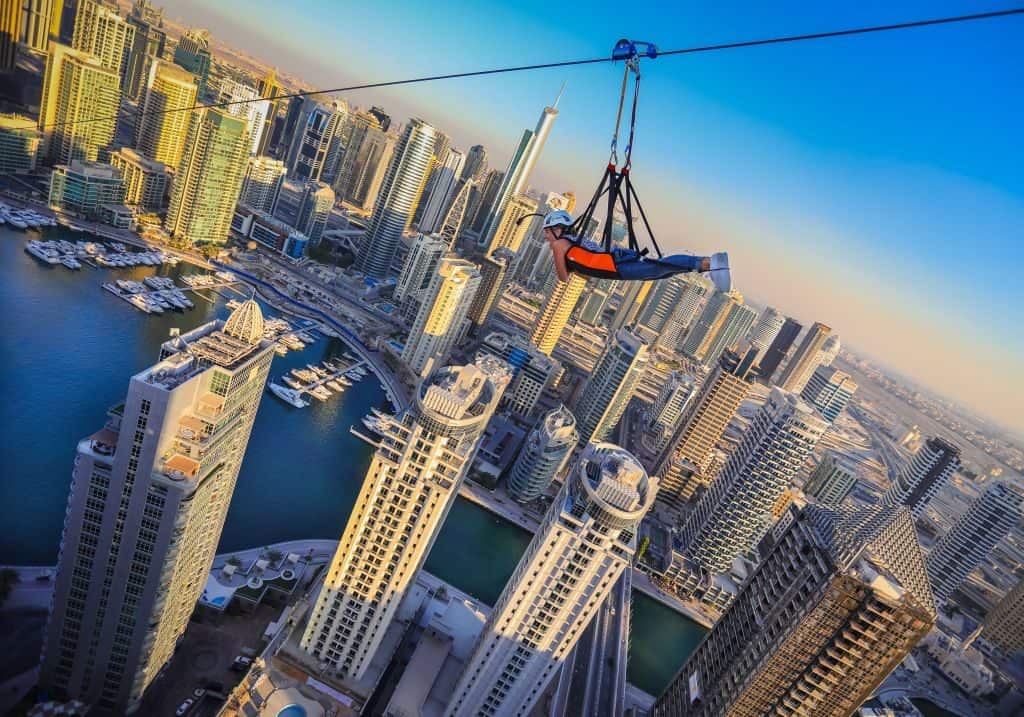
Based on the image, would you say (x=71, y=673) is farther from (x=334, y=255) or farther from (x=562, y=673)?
(x=334, y=255)

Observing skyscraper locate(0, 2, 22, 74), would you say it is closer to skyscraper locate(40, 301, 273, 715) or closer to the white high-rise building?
the white high-rise building

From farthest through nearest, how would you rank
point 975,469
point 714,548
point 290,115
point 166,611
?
point 975,469 → point 290,115 → point 714,548 → point 166,611

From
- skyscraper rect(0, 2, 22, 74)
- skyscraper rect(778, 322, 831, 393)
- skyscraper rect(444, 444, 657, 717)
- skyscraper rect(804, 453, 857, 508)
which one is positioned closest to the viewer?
skyscraper rect(444, 444, 657, 717)

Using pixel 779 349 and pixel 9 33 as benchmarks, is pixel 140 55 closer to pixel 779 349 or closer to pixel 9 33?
pixel 9 33

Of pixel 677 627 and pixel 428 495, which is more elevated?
pixel 428 495

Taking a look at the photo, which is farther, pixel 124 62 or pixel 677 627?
pixel 124 62

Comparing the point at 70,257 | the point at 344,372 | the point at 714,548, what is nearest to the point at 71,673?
the point at 344,372

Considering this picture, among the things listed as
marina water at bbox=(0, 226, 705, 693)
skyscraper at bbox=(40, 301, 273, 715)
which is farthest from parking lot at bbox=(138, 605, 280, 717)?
marina water at bbox=(0, 226, 705, 693)

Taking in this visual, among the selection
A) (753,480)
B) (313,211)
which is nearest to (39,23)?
(313,211)
